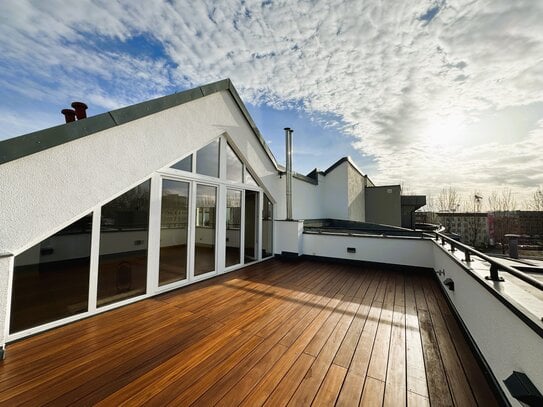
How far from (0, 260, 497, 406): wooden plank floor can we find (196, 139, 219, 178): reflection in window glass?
8.08ft

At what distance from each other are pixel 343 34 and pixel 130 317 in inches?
251

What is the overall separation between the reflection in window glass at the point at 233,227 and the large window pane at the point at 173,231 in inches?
45.6

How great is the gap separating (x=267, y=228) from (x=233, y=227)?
5.12 ft

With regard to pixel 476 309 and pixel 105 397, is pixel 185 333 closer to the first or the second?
pixel 105 397

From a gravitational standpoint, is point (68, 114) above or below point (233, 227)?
above

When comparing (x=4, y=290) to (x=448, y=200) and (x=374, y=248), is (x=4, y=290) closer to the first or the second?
(x=374, y=248)

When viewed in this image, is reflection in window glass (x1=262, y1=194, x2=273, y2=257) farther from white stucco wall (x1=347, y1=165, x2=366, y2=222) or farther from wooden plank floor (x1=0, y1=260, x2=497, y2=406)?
white stucco wall (x1=347, y1=165, x2=366, y2=222)

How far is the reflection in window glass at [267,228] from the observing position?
6.35m

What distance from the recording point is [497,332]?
163 cm

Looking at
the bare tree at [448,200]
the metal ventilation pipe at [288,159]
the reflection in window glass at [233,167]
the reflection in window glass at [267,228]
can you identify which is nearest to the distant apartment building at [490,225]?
the bare tree at [448,200]

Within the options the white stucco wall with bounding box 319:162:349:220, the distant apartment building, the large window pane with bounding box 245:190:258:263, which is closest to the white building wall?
the white stucco wall with bounding box 319:162:349:220

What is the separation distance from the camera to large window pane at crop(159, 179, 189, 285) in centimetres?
363

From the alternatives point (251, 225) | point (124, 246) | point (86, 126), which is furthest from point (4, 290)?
point (251, 225)

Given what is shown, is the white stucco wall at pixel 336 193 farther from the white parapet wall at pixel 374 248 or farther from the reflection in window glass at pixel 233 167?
the reflection in window glass at pixel 233 167
